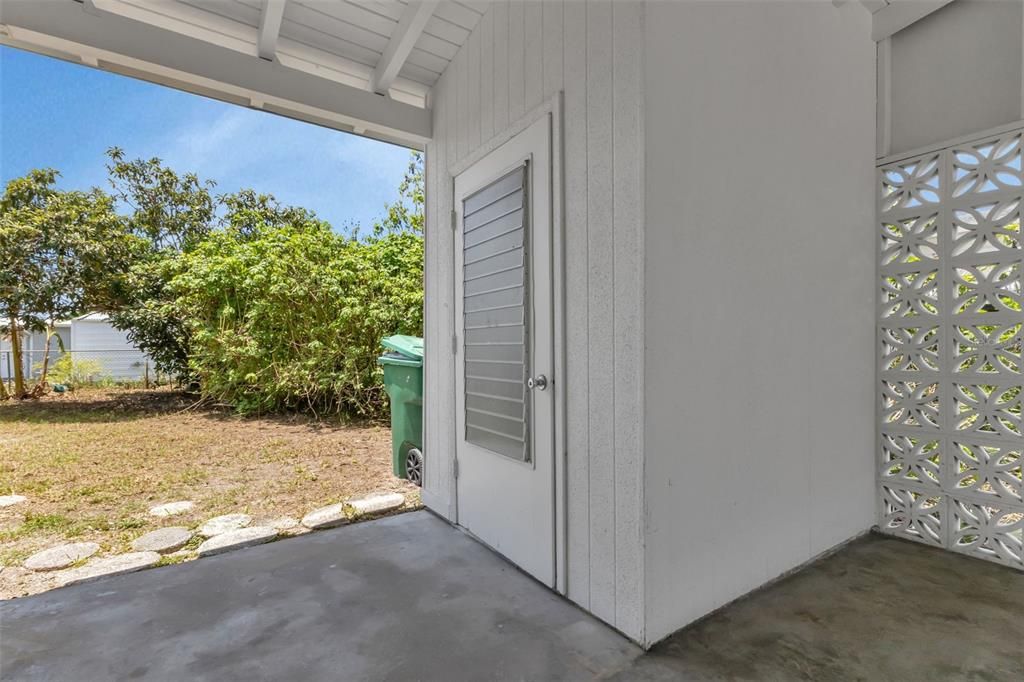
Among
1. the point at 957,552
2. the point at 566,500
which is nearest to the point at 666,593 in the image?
the point at 566,500

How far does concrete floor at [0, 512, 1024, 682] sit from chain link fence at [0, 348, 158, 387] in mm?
7699

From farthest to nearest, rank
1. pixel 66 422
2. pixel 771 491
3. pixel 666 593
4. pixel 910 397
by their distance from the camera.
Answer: pixel 66 422 < pixel 910 397 < pixel 771 491 < pixel 666 593

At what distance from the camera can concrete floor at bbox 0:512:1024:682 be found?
1.73 meters

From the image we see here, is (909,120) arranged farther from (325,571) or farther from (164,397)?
(164,397)

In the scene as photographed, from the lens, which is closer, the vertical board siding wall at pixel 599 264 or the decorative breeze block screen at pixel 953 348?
the vertical board siding wall at pixel 599 264

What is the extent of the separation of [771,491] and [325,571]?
2.22 m

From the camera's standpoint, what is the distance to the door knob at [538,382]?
228 cm

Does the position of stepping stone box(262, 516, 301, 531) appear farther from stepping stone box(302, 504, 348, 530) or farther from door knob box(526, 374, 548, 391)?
door knob box(526, 374, 548, 391)

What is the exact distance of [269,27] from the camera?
258 cm

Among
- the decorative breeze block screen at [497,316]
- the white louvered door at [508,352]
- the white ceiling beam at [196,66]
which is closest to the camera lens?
the white ceiling beam at [196,66]

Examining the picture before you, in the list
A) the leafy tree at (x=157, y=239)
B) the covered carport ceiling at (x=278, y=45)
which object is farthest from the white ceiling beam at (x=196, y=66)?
the leafy tree at (x=157, y=239)

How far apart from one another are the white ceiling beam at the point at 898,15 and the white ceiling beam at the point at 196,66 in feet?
9.01

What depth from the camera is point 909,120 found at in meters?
2.86

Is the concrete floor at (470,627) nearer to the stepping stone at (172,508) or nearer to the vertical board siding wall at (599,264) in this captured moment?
the vertical board siding wall at (599,264)
